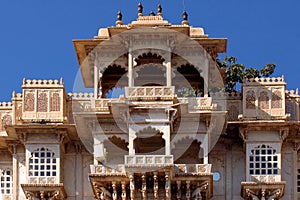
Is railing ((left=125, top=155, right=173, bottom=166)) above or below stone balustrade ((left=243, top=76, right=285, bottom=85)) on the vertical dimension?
below

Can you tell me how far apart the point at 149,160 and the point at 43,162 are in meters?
3.95

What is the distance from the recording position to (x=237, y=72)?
6134 centimetres

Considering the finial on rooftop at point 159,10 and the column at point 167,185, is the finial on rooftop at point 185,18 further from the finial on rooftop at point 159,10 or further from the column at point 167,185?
the column at point 167,185

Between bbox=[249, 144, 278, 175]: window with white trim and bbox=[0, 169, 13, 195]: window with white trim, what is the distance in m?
8.20

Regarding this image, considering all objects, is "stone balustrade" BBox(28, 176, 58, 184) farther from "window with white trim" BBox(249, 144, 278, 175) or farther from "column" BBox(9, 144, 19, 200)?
"window with white trim" BBox(249, 144, 278, 175)

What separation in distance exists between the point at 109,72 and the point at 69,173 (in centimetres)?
430

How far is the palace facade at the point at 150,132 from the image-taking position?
4941cm

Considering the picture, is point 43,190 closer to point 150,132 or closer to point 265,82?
point 150,132

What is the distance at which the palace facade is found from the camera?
49.4 m

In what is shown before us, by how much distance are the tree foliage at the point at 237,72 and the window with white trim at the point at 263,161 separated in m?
9.94

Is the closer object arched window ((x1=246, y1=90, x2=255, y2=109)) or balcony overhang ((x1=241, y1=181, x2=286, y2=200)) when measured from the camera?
balcony overhang ((x1=241, y1=181, x2=286, y2=200))

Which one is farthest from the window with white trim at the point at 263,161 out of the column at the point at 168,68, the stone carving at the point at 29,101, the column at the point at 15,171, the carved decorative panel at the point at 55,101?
the column at the point at 15,171

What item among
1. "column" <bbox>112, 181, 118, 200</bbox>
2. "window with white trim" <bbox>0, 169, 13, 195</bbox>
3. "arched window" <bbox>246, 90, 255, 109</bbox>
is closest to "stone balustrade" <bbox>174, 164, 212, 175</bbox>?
"column" <bbox>112, 181, 118, 200</bbox>

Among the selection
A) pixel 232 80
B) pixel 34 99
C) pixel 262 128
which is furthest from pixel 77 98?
pixel 232 80
